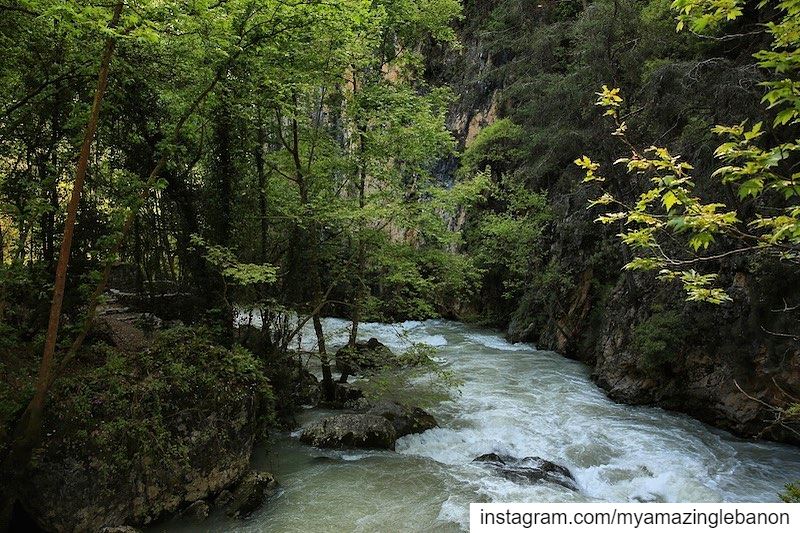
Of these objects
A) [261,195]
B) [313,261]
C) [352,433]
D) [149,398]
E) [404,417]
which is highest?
[261,195]

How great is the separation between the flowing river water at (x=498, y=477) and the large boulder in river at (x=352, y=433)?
0.18m

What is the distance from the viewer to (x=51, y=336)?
454cm

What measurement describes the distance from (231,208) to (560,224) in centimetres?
1181

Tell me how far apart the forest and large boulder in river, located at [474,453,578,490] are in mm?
70

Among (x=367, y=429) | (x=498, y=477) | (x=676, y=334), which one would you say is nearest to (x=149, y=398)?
(x=367, y=429)

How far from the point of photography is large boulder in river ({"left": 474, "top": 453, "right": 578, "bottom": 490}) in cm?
686

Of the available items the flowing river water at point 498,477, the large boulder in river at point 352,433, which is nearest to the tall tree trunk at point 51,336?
the flowing river water at point 498,477

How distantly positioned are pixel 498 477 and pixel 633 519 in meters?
2.73

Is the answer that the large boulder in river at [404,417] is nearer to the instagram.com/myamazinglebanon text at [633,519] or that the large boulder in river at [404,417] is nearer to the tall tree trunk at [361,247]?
the tall tree trunk at [361,247]

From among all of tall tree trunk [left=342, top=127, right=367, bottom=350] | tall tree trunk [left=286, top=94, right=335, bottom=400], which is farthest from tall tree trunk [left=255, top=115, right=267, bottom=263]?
tall tree trunk [left=342, top=127, right=367, bottom=350]

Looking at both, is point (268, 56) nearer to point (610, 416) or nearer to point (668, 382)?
point (610, 416)

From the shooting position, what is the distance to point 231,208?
29.2 feet

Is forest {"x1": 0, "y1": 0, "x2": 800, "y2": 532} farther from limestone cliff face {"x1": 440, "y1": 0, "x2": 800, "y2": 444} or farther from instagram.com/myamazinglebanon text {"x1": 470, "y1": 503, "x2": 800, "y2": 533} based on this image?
instagram.com/myamazinglebanon text {"x1": 470, "y1": 503, "x2": 800, "y2": 533}

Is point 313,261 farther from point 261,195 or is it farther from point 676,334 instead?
point 676,334
